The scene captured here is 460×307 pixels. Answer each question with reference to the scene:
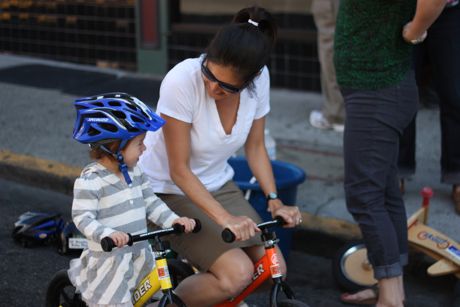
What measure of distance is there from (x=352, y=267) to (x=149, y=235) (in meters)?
1.61

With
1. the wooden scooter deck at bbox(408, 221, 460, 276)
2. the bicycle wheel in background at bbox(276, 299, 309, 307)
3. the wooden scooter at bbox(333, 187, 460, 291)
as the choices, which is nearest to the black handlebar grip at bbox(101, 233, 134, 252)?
the bicycle wheel in background at bbox(276, 299, 309, 307)

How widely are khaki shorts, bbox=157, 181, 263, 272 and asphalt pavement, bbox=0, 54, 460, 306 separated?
1.39 m

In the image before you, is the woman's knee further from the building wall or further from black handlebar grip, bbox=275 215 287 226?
the building wall

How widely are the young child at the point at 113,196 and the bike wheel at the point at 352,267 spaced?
1.31m

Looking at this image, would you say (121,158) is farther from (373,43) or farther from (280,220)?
(373,43)

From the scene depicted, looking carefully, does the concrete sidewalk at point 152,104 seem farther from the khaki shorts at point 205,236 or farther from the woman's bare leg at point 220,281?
the woman's bare leg at point 220,281

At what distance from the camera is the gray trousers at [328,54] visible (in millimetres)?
6613

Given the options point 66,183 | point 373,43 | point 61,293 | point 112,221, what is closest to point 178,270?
point 61,293

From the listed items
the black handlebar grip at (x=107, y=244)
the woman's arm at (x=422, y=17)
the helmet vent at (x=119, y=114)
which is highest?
the woman's arm at (x=422, y=17)

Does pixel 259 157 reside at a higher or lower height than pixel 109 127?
lower

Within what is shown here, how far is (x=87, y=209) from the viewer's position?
3227 millimetres

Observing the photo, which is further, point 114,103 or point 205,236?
point 205,236

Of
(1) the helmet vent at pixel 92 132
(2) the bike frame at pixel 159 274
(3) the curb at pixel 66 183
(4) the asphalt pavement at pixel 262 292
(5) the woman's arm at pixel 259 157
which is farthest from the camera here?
(3) the curb at pixel 66 183

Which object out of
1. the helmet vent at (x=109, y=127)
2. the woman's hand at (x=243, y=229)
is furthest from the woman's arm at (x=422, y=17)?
the helmet vent at (x=109, y=127)
